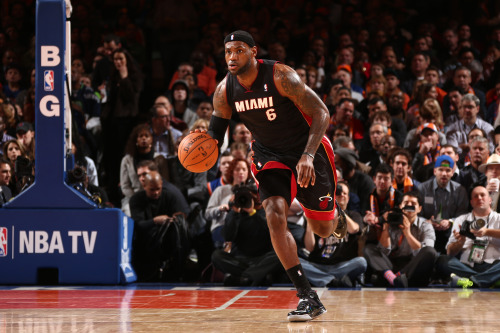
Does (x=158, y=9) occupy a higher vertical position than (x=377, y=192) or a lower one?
higher

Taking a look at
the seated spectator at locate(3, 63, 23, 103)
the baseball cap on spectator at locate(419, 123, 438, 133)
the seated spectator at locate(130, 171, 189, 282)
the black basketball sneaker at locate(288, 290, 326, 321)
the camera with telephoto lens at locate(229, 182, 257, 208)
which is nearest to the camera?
the black basketball sneaker at locate(288, 290, 326, 321)

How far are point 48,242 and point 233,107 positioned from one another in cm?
350

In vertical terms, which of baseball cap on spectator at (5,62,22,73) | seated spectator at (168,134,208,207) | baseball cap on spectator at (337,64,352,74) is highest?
baseball cap on spectator at (5,62,22,73)

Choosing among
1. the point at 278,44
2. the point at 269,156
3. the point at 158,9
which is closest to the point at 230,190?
the point at 269,156

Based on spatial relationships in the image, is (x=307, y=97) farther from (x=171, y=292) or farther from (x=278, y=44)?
(x=278, y=44)

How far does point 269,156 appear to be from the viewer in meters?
5.75

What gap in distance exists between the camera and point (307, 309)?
5.18 m

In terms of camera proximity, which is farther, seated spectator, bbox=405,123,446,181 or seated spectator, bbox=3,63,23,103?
seated spectator, bbox=3,63,23,103

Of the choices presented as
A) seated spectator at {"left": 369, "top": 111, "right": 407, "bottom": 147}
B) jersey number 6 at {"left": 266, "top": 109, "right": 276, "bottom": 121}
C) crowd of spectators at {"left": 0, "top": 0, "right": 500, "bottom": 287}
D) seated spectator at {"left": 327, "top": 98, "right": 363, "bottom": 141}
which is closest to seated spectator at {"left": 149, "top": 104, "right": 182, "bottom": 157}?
crowd of spectators at {"left": 0, "top": 0, "right": 500, "bottom": 287}

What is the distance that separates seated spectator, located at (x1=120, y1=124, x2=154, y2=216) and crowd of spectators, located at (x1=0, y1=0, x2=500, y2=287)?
0.02 metres

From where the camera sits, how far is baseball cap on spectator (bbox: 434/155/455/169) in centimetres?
922

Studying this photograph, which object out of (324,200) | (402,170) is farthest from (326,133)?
(324,200)

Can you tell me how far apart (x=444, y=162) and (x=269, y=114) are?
4.27 m

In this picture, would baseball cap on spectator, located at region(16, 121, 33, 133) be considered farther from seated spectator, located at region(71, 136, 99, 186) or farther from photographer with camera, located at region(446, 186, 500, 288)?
photographer with camera, located at region(446, 186, 500, 288)
